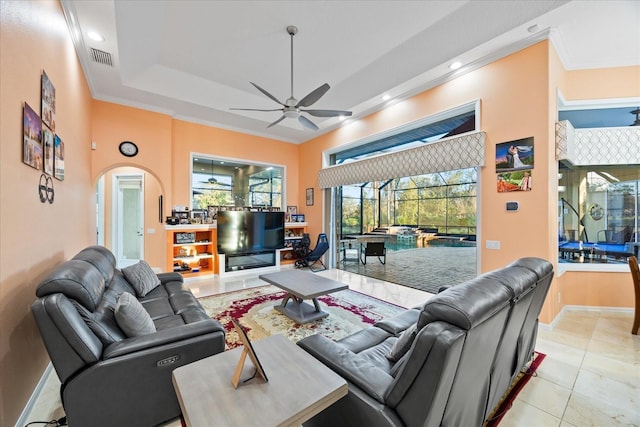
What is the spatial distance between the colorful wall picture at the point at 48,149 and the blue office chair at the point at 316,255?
477cm

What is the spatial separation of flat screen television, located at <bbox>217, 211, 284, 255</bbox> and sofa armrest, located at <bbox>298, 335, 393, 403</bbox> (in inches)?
168

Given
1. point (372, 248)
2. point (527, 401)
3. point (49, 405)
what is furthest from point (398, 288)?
point (49, 405)

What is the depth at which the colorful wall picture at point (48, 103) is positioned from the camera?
7.40ft

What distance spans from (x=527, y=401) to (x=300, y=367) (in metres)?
1.94

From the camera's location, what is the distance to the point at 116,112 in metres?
4.76

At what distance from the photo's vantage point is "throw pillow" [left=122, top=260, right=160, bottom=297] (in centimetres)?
300

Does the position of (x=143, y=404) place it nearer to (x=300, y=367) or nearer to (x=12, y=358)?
(x=12, y=358)

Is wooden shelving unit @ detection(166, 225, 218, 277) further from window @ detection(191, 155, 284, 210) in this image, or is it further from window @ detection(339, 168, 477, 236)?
window @ detection(339, 168, 477, 236)

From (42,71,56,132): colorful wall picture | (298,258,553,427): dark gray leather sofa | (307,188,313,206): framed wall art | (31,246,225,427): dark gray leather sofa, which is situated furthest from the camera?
(307,188,313,206): framed wall art

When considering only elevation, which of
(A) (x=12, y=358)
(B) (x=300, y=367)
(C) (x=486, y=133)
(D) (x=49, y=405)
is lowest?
(D) (x=49, y=405)

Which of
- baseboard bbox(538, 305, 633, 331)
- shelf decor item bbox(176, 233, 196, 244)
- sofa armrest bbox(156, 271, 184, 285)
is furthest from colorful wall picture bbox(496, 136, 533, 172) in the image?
shelf decor item bbox(176, 233, 196, 244)

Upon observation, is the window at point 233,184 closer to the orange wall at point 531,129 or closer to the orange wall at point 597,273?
the orange wall at point 531,129

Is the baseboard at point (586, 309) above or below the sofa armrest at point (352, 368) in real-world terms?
below

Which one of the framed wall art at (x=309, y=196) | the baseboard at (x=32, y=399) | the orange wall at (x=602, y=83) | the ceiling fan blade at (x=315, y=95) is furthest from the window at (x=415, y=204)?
the baseboard at (x=32, y=399)
